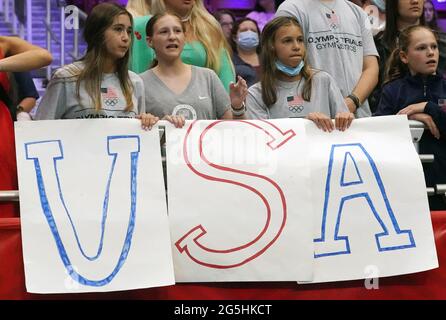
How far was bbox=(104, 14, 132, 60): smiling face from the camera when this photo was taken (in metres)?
4.53

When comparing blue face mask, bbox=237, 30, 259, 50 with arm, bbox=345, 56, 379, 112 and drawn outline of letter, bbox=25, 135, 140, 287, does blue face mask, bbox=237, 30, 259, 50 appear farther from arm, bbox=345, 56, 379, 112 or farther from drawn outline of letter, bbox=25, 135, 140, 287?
drawn outline of letter, bbox=25, 135, 140, 287

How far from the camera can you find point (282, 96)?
15.5 ft

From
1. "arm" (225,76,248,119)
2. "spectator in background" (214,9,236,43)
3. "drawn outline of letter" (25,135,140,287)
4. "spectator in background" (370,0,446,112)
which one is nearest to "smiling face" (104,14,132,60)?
"arm" (225,76,248,119)

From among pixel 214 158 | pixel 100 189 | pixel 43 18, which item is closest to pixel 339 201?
pixel 214 158

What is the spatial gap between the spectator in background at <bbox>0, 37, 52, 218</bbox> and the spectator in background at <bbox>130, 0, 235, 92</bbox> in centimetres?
96

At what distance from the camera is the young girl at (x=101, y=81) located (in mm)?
4379

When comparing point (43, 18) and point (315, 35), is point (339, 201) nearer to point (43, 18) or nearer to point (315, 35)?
point (315, 35)

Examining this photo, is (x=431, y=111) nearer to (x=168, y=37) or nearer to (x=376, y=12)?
(x=168, y=37)

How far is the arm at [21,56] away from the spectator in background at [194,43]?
0.95 m

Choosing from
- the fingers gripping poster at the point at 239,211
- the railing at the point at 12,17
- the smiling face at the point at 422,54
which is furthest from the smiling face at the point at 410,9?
the railing at the point at 12,17

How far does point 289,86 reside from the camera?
15.6 ft

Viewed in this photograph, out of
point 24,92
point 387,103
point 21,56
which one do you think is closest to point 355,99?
point 387,103

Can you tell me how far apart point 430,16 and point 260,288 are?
11.0 feet

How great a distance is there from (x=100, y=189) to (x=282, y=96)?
1327mm
